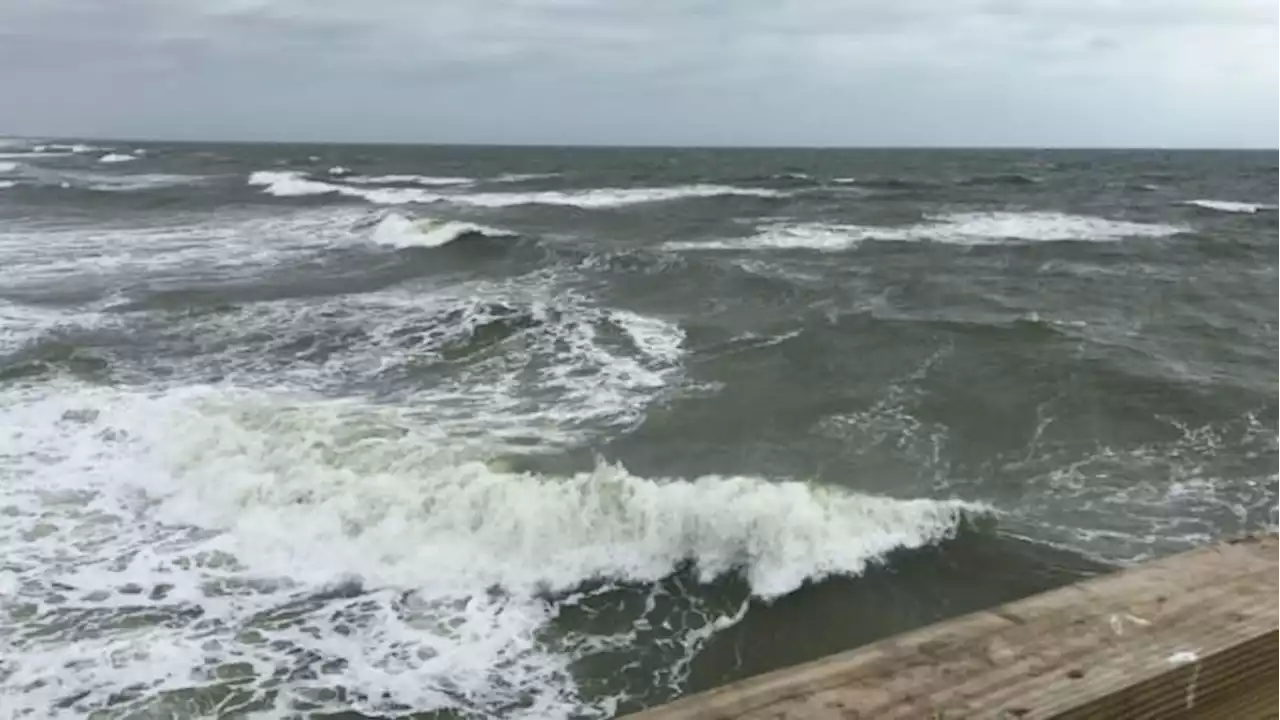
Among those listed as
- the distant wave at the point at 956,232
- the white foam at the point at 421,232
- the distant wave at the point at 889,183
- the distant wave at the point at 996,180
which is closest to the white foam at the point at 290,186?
the white foam at the point at 421,232

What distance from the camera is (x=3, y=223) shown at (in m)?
27.7

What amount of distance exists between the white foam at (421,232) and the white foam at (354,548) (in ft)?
49.1

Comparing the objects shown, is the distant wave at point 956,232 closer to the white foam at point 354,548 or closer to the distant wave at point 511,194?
the distant wave at point 511,194

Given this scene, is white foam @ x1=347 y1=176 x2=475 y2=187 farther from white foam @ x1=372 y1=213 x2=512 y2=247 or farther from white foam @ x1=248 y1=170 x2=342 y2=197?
white foam @ x1=372 y1=213 x2=512 y2=247

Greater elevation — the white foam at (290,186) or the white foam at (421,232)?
the white foam at (290,186)

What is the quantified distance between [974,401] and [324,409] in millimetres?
6236

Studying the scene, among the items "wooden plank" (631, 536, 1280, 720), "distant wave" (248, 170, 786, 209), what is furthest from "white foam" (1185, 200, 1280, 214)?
"wooden plank" (631, 536, 1280, 720)

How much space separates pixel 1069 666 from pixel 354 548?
5.61 m

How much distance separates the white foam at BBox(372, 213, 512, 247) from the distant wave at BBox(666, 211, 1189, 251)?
4744mm

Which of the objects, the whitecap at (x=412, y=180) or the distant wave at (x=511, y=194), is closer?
the distant wave at (x=511, y=194)

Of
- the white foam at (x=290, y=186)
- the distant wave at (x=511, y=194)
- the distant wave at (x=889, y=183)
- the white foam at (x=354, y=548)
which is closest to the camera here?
the white foam at (x=354, y=548)

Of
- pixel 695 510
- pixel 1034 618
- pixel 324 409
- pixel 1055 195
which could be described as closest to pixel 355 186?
pixel 1055 195

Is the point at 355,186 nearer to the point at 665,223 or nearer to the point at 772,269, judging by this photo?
the point at 665,223

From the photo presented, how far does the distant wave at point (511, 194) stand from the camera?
37.8m
